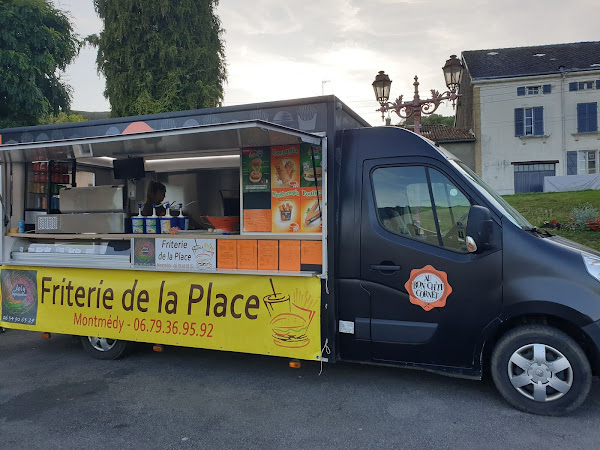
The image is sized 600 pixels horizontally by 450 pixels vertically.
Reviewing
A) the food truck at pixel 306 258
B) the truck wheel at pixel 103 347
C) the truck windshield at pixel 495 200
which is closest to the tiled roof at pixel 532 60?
the truck windshield at pixel 495 200

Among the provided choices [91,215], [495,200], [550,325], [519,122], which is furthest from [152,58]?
[519,122]

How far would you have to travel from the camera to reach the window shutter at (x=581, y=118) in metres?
25.7

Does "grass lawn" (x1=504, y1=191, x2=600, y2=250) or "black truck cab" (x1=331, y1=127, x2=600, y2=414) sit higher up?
"grass lawn" (x1=504, y1=191, x2=600, y2=250)

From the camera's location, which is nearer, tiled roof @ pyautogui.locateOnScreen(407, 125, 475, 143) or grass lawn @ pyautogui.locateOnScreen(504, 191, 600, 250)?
grass lawn @ pyautogui.locateOnScreen(504, 191, 600, 250)

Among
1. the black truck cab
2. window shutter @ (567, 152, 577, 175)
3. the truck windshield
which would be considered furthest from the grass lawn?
window shutter @ (567, 152, 577, 175)

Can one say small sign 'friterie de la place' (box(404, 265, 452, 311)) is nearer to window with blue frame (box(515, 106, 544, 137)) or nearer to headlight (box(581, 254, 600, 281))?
headlight (box(581, 254, 600, 281))

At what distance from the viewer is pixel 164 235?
4945 millimetres

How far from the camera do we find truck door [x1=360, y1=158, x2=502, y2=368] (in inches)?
149

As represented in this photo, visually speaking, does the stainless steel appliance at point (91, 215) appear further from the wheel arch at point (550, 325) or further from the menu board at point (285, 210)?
the wheel arch at point (550, 325)

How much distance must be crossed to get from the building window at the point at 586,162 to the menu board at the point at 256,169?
26.6 meters

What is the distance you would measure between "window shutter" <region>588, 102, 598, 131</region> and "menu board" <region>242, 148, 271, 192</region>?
2714 cm

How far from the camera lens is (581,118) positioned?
25828mm

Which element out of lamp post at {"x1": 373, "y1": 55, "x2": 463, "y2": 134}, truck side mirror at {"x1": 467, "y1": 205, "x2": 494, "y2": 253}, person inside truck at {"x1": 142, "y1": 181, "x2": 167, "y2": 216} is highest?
lamp post at {"x1": 373, "y1": 55, "x2": 463, "y2": 134}

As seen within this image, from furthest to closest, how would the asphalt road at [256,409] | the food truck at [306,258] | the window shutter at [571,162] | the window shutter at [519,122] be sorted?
the window shutter at [519,122]
the window shutter at [571,162]
the food truck at [306,258]
the asphalt road at [256,409]
